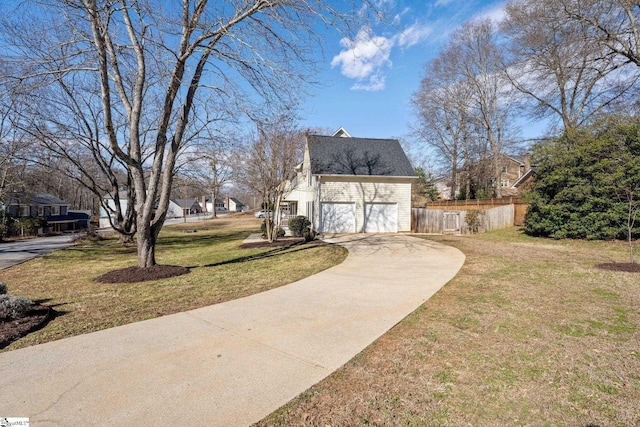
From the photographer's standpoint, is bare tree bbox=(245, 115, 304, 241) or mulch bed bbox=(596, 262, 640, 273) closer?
mulch bed bbox=(596, 262, 640, 273)

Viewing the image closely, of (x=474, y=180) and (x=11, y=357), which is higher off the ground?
(x=474, y=180)

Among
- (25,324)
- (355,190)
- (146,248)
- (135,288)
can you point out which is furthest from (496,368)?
(355,190)

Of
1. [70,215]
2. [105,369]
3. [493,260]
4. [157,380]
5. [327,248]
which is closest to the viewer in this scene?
[157,380]

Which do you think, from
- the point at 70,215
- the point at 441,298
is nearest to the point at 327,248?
the point at 441,298

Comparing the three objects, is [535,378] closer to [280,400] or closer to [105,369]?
[280,400]

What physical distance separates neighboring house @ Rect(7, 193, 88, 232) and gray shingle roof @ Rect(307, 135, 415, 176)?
→ 2876 centimetres

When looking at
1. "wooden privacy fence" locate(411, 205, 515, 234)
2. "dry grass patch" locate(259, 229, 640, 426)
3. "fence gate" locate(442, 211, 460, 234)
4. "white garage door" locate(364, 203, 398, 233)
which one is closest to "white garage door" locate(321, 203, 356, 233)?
"white garage door" locate(364, 203, 398, 233)

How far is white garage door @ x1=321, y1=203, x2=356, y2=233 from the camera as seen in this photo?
61.4 feet

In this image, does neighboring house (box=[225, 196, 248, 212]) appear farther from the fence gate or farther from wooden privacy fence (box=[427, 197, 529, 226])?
the fence gate

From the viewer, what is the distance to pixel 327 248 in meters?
12.2

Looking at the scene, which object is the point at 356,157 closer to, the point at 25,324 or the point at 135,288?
the point at 135,288

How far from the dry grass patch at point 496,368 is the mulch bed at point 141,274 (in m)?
6.12

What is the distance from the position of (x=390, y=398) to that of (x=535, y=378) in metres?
1.43

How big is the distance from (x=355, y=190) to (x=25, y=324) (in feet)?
→ 52.5
